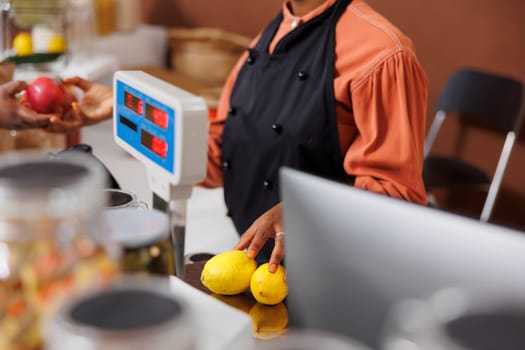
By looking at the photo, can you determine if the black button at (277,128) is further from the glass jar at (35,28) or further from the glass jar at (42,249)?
the glass jar at (35,28)

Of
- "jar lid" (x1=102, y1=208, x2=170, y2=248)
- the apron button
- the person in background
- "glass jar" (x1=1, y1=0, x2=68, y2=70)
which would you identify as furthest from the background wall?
"jar lid" (x1=102, y1=208, x2=170, y2=248)

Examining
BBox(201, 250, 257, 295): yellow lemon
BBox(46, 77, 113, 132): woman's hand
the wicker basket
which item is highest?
BBox(46, 77, 113, 132): woman's hand

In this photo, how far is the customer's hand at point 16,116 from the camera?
4.00 feet

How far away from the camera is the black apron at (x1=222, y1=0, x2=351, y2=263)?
1569mm

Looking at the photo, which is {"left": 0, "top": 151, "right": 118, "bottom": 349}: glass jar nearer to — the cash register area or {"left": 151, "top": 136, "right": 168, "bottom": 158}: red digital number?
the cash register area

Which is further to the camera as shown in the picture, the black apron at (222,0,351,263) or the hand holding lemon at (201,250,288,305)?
the black apron at (222,0,351,263)

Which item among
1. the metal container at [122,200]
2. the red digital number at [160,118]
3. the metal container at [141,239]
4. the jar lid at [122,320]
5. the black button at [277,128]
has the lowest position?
the black button at [277,128]

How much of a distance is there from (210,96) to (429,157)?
105 cm

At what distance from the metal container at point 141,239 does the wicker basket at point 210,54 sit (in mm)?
3049

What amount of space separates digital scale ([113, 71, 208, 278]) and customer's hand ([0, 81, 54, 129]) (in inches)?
9.5

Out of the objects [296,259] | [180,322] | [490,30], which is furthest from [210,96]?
[180,322]

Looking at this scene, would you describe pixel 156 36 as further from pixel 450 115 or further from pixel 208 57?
pixel 450 115

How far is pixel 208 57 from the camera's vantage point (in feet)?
12.8

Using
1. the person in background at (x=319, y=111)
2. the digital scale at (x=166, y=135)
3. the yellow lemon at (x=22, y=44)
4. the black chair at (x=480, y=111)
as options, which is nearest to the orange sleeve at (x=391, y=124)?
the person in background at (x=319, y=111)
